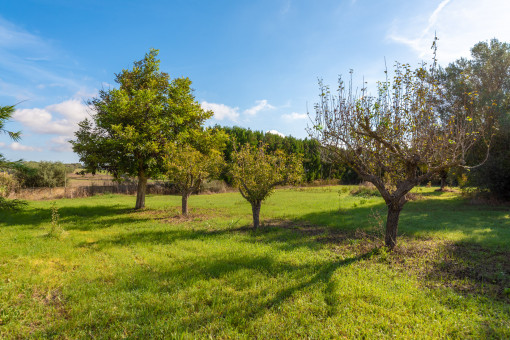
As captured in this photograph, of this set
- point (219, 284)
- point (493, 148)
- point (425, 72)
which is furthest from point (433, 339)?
point (493, 148)

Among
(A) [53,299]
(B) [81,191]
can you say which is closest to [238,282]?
(A) [53,299]

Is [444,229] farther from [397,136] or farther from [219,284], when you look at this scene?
[219,284]

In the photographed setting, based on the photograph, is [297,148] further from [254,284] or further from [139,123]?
[254,284]

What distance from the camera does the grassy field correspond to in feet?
12.9

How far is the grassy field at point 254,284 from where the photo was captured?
392 cm

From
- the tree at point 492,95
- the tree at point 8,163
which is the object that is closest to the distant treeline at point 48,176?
the tree at point 8,163

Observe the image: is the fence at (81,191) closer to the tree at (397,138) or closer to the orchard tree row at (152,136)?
the orchard tree row at (152,136)

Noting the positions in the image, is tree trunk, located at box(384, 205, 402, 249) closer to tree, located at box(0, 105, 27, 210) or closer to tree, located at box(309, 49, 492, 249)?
tree, located at box(309, 49, 492, 249)

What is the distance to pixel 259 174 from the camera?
10453 millimetres

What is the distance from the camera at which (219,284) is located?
5320 millimetres

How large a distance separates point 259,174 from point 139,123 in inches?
335

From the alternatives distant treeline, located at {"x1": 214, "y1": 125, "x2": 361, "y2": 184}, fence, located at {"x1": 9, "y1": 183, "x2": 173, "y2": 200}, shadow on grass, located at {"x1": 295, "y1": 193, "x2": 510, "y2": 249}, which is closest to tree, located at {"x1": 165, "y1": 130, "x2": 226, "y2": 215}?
shadow on grass, located at {"x1": 295, "y1": 193, "x2": 510, "y2": 249}

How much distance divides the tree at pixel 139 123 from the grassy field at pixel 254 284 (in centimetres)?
555

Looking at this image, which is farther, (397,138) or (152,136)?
(152,136)
